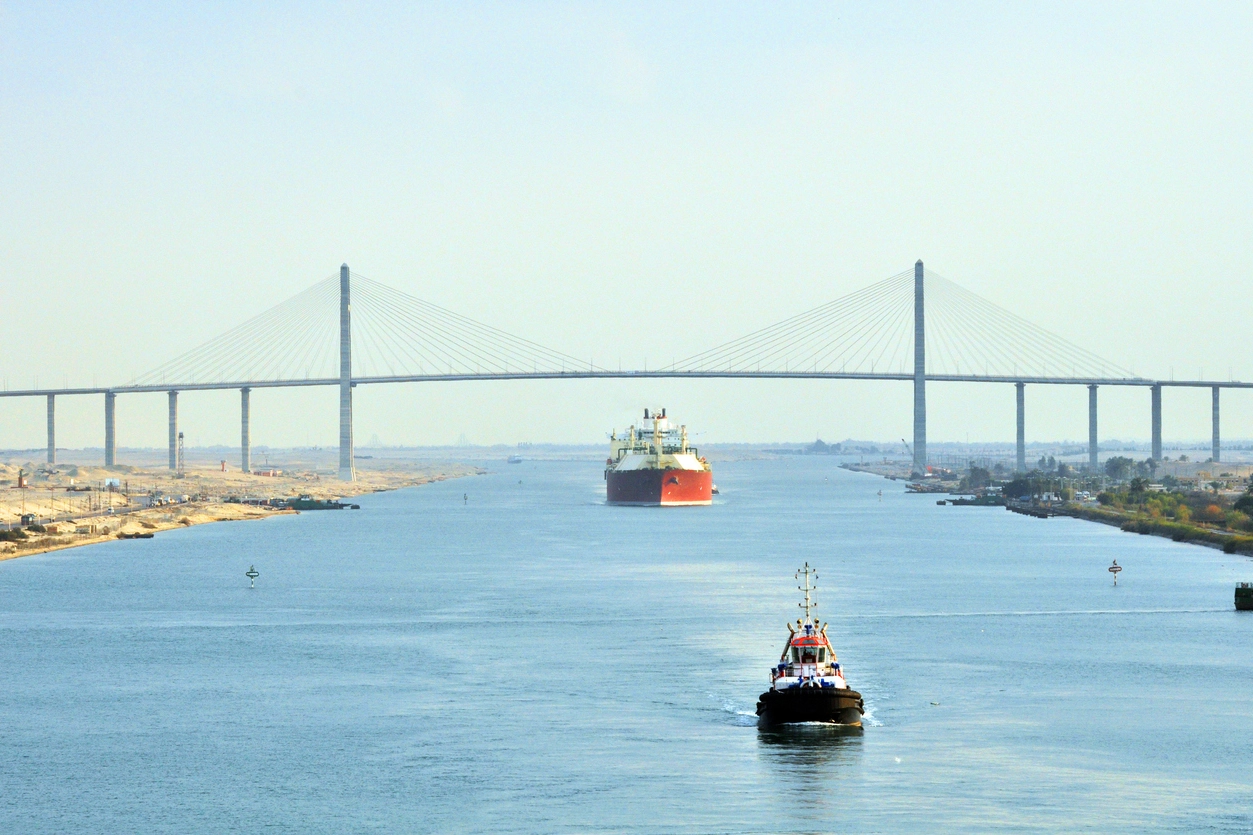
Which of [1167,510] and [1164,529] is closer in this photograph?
[1164,529]

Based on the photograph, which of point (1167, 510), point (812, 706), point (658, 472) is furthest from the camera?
point (658, 472)

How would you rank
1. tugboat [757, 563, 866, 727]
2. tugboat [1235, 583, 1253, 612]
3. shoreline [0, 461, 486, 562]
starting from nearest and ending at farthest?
tugboat [757, 563, 866, 727] → tugboat [1235, 583, 1253, 612] → shoreline [0, 461, 486, 562]

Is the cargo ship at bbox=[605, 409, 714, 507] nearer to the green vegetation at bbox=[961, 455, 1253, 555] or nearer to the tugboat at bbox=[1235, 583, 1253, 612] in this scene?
the green vegetation at bbox=[961, 455, 1253, 555]

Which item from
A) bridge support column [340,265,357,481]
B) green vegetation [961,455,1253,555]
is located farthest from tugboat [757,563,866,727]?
bridge support column [340,265,357,481]

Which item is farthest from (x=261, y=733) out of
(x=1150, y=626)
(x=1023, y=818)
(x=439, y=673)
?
(x=1150, y=626)

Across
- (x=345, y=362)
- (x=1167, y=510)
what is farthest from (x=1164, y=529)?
(x=345, y=362)

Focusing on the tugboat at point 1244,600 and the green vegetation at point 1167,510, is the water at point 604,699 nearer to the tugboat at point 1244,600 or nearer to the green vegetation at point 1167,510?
the tugboat at point 1244,600

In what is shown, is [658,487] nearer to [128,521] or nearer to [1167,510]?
[1167,510]

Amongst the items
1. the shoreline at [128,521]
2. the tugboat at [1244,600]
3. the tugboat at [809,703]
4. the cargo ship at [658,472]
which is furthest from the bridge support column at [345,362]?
the tugboat at [809,703]
